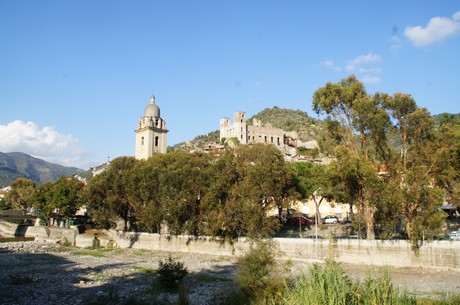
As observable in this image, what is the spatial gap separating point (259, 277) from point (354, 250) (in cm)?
A: 1764

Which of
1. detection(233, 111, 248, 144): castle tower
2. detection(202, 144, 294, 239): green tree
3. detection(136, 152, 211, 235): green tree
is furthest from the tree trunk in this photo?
detection(233, 111, 248, 144): castle tower

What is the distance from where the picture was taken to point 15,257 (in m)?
41.8

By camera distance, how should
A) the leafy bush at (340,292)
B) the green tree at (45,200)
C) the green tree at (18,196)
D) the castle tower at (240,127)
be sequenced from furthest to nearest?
the castle tower at (240,127)
the green tree at (18,196)
the green tree at (45,200)
the leafy bush at (340,292)

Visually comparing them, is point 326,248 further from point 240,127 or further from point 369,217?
point 240,127

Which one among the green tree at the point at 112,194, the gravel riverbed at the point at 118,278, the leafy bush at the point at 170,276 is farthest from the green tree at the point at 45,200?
the leafy bush at the point at 170,276

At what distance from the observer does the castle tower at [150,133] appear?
3135 inches

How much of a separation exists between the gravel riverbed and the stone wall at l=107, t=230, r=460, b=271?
0.82 m

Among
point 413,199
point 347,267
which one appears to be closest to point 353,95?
point 413,199

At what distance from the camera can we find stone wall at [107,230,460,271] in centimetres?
2827

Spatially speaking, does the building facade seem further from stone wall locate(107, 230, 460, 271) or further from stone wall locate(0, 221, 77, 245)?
stone wall locate(107, 230, 460, 271)

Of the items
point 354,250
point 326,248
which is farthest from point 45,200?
point 354,250

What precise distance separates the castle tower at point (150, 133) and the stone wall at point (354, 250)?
123 ft

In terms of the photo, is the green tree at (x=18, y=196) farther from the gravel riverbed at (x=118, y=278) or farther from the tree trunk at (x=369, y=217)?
the tree trunk at (x=369, y=217)

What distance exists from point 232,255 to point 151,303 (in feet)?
65.0
